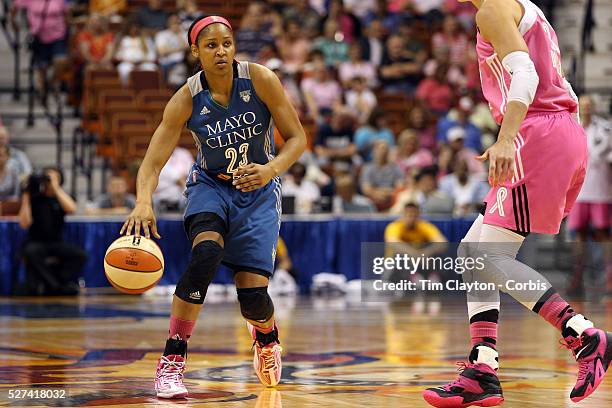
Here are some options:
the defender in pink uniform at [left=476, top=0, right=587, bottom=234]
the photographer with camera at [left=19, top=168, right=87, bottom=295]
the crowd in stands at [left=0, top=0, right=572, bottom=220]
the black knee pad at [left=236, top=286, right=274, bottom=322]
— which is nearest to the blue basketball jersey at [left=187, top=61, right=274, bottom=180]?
the black knee pad at [left=236, top=286, right=274, bottom=322]

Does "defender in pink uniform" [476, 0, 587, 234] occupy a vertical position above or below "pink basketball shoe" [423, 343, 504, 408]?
above

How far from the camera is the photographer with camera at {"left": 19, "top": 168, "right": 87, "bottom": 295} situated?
43.7 ft


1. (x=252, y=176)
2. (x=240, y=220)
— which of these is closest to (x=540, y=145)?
(x=252, y=176)

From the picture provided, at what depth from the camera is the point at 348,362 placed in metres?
7.52

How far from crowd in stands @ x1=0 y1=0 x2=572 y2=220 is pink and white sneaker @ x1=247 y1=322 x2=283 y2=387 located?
7.92 metres

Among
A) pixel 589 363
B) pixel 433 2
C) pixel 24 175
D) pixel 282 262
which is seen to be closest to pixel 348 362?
pixel 589 363

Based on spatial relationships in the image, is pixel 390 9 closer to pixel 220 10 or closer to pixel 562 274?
pixel 220 10

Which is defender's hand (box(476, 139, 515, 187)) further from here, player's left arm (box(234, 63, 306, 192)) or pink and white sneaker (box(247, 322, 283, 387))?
pink and white sneaker (box(247, 322, 283, 387))

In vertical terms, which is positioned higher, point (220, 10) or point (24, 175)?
point (220, 10)

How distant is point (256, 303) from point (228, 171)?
660mm

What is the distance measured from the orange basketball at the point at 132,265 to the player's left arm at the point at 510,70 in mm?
1795

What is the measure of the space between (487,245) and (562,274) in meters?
9.56

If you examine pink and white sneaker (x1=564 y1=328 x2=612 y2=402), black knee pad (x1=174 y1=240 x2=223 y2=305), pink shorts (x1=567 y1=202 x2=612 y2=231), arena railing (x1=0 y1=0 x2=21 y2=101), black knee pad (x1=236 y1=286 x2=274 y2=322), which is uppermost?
arena railing (x1=0 y1=0 x2=21 y2=101)

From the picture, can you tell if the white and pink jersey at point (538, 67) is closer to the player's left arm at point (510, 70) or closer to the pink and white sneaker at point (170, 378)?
the player's left arm at point (510, 70)
